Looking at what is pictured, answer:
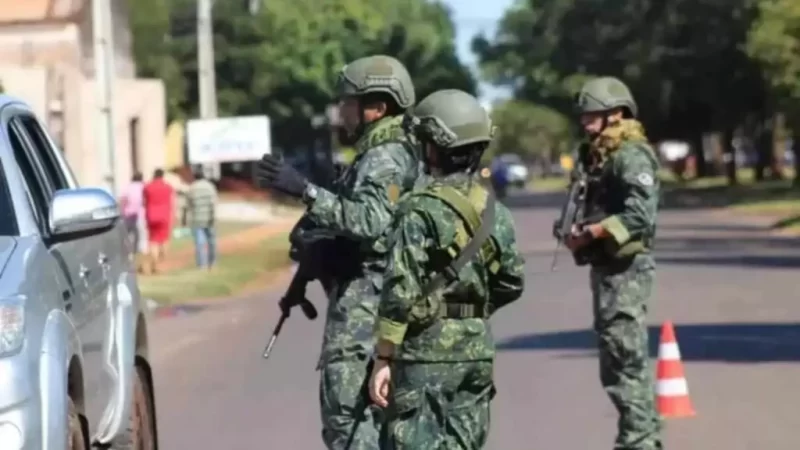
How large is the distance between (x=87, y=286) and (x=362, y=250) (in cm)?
112

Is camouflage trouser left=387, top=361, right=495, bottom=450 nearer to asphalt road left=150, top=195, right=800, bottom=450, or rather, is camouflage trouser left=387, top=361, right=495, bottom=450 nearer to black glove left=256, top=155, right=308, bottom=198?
black glove left=256, top=155, right=308, bottom=198

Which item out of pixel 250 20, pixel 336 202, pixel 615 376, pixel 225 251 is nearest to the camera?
pixel 336 202

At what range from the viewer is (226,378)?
1557 centimetres

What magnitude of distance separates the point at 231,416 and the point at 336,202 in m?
5.87

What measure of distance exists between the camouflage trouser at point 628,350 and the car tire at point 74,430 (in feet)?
11.2

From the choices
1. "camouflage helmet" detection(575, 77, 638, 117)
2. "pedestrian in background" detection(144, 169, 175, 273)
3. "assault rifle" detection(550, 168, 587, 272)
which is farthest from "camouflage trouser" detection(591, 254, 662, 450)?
"pedestrian in background" detection(144, 169, 175, 273)

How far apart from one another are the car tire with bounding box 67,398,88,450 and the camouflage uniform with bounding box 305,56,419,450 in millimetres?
1118

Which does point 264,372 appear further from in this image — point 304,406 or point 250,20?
point 250,20

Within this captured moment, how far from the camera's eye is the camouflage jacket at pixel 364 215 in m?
7.46

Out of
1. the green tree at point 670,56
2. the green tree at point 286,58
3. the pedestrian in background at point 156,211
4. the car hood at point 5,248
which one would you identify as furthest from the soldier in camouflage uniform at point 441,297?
the green tree at point 286,58

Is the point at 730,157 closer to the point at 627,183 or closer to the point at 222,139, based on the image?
the point at 222,139

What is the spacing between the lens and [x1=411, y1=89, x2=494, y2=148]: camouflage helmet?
6.47m

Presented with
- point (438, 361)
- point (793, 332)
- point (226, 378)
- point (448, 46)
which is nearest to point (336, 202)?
point (438, 361)

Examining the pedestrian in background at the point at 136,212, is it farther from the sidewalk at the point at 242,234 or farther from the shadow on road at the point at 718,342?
the shadow on road at the point at 718,342
